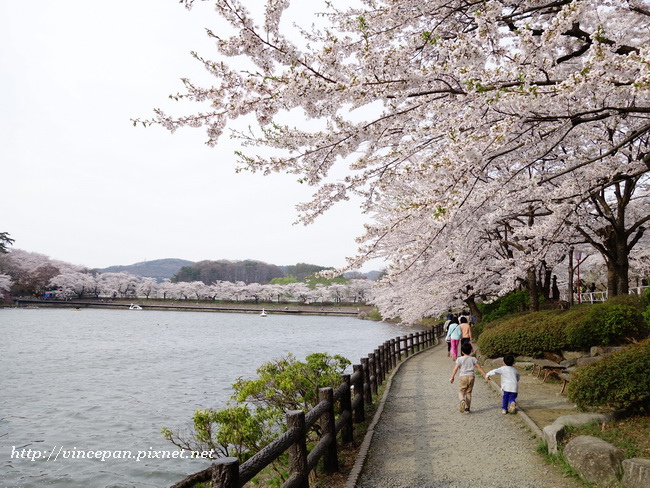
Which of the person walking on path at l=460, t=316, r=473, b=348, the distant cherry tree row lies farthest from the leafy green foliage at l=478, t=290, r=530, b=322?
the distant cherry tree row

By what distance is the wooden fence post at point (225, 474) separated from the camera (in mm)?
2916

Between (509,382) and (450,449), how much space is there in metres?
2.17

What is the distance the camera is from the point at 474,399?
8758mm

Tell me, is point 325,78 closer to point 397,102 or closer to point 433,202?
point 397,102

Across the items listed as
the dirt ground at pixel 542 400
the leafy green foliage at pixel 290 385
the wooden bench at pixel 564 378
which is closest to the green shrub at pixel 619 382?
the dirt ground at pixel 542 400

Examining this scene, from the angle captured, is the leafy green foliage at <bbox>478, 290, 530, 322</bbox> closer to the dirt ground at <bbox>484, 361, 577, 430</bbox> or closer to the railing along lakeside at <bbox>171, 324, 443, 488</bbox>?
the dirt ground at <bbox>484, 361, 577, 430</bbox>

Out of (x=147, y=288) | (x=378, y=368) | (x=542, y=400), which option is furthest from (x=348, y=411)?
(x=147, y=288)

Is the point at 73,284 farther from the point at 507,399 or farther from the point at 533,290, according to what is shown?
the point at 507,399

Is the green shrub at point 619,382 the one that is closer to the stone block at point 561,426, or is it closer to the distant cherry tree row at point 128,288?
the stone block at point 561,426

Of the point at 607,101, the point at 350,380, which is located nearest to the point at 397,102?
the point at 607,101

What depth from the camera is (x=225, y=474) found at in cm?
292

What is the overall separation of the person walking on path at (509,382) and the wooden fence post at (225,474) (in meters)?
5.48

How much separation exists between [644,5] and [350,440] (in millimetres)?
7589

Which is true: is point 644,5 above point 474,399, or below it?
above
